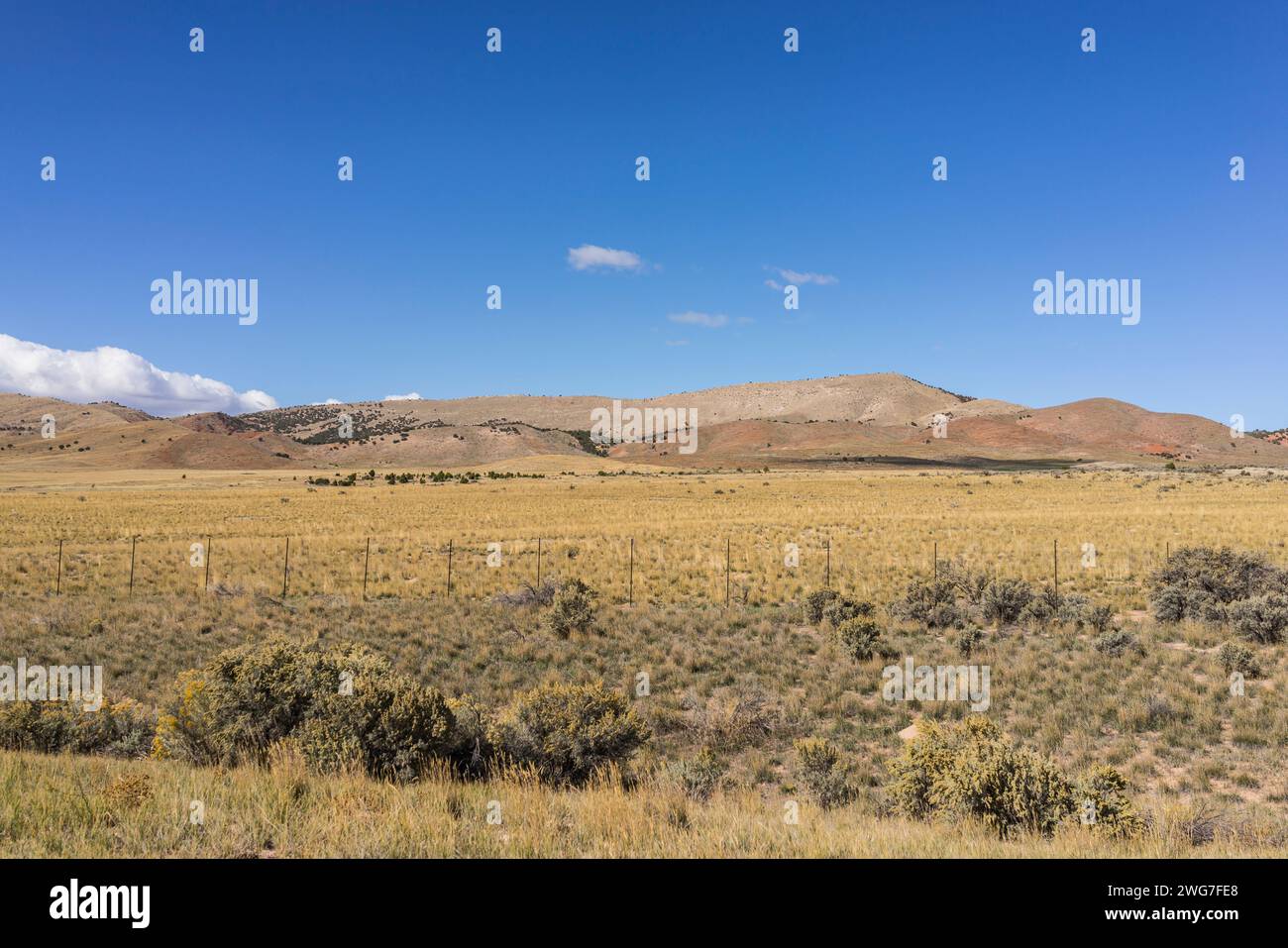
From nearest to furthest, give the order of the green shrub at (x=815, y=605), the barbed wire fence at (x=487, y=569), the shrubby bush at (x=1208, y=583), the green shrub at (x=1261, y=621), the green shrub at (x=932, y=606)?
the green shrub at (x=1261, y=621), the shrubby bush at (x=1208, y=583), the green shrub at (x=932, y=606), the green shrub at (x=815, y=605), the barbed wire fence at (x=487, y=569)

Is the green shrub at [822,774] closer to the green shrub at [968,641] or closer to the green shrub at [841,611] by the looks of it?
the green shrub at [968,641]

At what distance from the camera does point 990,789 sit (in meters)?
7.82

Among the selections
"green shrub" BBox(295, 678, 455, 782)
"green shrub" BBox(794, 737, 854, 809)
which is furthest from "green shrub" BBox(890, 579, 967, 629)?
"green shrub" BBox(295, 678, 455, 782)

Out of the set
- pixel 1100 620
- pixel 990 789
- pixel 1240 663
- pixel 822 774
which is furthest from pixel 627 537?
pixel 990 789

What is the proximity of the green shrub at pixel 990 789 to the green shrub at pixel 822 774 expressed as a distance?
2.98 ft

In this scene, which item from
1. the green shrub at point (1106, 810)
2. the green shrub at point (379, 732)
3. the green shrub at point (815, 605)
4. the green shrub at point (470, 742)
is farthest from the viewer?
the green shrub at point (815, 605)

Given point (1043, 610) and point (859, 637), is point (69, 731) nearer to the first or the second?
A: point (859, 637)

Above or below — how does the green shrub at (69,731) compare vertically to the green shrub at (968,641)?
above

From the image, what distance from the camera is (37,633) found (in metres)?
19.0

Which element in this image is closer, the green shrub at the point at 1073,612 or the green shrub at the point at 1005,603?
the green shrub at the point at 1073,612

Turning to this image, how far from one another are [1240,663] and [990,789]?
448 inches

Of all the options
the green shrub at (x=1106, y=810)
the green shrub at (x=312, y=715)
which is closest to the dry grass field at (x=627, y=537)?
the green shrub at (x=312, y=715)

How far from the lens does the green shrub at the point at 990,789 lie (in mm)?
7457

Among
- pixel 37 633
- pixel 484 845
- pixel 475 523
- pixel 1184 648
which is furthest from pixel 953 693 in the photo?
pixel 475 523
